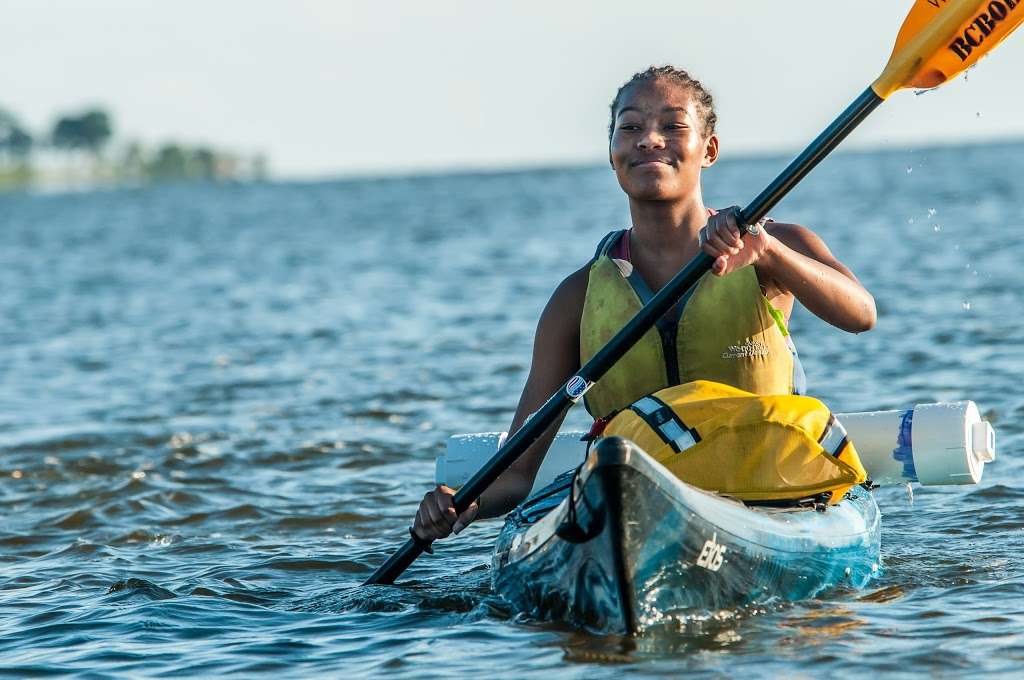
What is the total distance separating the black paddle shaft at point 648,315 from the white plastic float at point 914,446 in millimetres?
531

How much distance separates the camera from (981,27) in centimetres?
525

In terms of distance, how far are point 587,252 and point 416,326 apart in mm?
10434

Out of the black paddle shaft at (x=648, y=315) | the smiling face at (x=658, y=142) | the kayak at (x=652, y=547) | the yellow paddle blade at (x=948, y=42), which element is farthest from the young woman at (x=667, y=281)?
the yellow paddle blade at (x=948, y=42)

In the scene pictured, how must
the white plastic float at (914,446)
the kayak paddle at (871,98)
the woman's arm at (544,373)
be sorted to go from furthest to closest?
the white plastic float at (914,446), the woman's arm at (544,373), the kayak paddle at (871,98)

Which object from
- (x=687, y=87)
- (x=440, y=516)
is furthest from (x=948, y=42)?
A: (x=440, y=516)

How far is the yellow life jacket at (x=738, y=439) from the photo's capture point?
16.3 ft

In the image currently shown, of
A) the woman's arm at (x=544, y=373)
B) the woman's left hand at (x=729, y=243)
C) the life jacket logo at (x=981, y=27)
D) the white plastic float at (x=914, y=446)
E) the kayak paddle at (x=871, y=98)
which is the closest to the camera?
the woman's left hand at (x=729, y=243)

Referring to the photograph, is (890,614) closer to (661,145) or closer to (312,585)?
(661,145)

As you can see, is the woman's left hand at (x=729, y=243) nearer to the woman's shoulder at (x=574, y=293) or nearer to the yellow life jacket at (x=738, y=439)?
the yellow life jacket at (x=738, y=439)

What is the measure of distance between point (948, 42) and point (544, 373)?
1.80 metres

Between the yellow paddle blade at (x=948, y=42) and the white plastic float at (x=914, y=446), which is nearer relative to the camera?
the yellow paddle blade at (x=948, y=42)

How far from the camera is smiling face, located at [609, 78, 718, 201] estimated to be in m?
5.40

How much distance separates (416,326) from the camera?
16.3m

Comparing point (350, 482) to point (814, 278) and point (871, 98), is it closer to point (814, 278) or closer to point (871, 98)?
point (814, 278)
